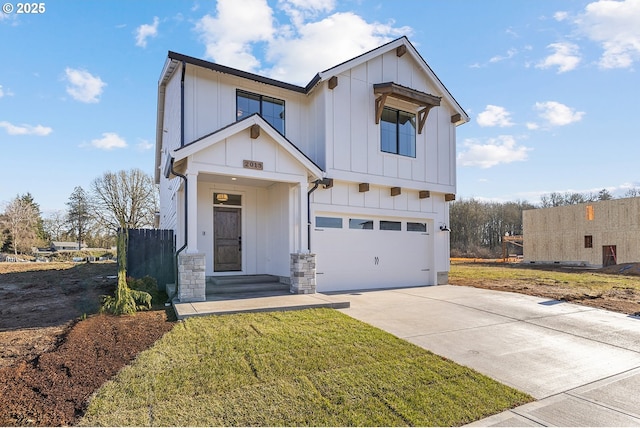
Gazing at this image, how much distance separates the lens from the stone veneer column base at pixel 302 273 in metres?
8.50

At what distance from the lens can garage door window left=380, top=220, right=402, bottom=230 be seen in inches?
446

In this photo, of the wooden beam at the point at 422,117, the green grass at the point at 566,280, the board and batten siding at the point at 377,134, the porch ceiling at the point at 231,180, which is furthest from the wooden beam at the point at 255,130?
the green grass at the point at 566,280

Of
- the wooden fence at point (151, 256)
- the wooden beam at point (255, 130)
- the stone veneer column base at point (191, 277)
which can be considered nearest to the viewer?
the stone veneer column base at point (191, 277)

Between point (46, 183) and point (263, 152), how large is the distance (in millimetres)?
25642

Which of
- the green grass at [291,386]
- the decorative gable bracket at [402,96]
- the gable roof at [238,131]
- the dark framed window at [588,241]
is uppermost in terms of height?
the decorative gable bracket at [402,96]

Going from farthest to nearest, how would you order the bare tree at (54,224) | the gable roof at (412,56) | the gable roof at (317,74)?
the bare tree at (54,224), the gable roof at (412,56), the gable roof at (317,74)

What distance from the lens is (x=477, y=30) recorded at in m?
9.87

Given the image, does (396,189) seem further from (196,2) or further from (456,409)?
(456,409)

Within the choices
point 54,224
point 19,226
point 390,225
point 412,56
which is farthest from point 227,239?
point 54,224

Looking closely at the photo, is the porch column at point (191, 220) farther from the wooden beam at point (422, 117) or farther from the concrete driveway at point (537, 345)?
the wooden beam at point (422, 117)

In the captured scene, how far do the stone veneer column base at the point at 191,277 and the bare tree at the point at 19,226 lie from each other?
37728mm

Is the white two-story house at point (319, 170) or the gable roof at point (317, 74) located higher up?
the gable roof at point (317, 74)

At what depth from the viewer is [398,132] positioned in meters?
11.5

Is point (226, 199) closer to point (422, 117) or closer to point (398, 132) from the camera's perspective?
point (398, 132)
